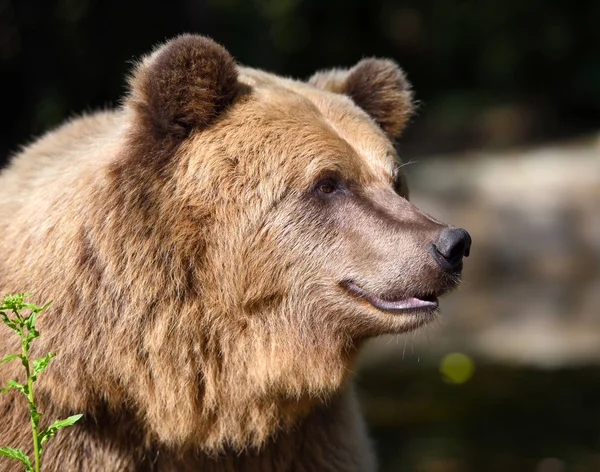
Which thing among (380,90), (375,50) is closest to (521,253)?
(375,50)

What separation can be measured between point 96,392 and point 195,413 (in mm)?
388

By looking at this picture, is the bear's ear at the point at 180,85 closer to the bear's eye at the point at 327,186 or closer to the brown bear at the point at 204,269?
Result: the brown bear at the point at 204,269

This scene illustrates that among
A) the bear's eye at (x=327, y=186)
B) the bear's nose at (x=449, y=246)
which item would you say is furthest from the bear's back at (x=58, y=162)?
the bear's nose at (x=449, y=246)

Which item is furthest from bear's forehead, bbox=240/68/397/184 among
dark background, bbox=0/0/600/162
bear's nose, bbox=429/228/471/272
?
dark background, bbox=0/0/600/162

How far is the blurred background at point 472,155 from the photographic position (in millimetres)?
7320

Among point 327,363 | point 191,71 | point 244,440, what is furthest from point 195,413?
point 191,71

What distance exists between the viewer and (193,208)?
371 centimetres

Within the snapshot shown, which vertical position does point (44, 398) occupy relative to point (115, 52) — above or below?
below

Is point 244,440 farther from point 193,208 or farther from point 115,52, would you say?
point 115,52

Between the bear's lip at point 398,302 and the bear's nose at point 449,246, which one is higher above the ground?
the bear's nose at point 449,246

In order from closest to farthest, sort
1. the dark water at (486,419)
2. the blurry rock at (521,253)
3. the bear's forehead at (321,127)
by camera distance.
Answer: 1. the bear's forehead at (321,127)
2. the dark water at (486,419)
3. the blurry rock at (521,253)

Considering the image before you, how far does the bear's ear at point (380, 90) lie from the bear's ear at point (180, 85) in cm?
85

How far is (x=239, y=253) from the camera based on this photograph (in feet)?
12.2

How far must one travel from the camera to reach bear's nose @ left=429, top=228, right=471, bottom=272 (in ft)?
11.8
